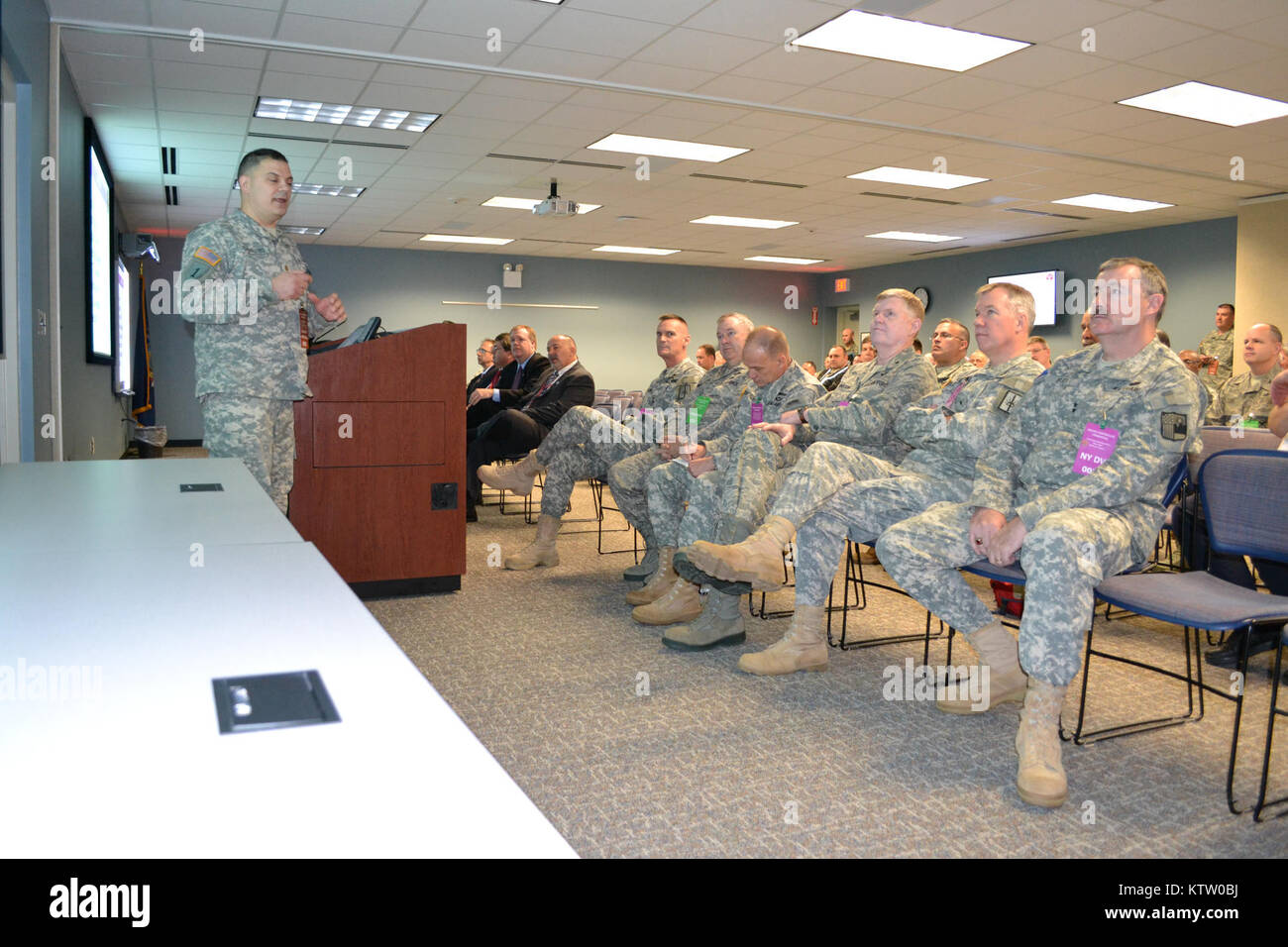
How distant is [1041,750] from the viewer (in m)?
2.21

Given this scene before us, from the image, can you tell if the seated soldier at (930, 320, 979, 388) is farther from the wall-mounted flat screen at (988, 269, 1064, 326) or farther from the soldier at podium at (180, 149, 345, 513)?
the wall-mounted flat screen at (988, 269, 1064, 326)

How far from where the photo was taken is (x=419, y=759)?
2.15 feet

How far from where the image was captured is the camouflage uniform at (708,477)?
3699 mm

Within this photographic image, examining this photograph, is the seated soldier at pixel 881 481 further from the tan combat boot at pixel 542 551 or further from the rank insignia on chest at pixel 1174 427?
the tan combat boot at pixel 542 551

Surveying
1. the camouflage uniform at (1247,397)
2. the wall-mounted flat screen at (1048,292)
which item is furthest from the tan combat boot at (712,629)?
the wall-mounted flat screen at (1048,292)

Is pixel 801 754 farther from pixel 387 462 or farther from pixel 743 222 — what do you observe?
pixel 743 222

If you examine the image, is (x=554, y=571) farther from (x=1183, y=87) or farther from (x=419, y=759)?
(x=1183, y=87)

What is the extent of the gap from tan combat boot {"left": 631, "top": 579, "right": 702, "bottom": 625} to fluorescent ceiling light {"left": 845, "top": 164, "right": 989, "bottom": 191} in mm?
5574

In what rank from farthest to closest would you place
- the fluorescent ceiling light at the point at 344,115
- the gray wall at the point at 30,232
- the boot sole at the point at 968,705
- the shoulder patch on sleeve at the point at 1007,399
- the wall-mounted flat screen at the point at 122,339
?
1. the wall-mounted flat screen at the point at 122,339
2. the fluorescent ceiling light at the point at 344,115
3. the gray wall at the point at 30,232
4. the shoulder patch on sleeve at the point at 1007,399
5. the boot sole at the point at 968,705

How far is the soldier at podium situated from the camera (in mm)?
2844

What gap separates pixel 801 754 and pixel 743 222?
9384mm

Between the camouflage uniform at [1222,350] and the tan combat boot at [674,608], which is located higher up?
the camouflage uniform at [1222,350]

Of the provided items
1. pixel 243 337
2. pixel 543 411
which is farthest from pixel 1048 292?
pixel 243 337

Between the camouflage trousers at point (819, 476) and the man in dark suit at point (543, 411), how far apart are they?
8.90 feet
